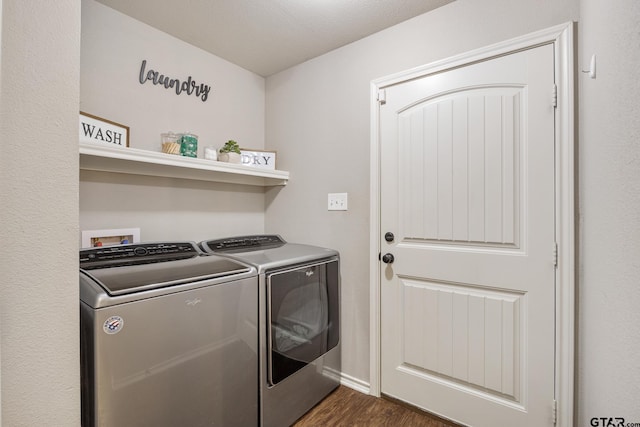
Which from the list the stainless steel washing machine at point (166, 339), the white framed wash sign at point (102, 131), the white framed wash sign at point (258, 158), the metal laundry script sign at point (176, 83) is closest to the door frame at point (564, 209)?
the stainless steel washing machine at point (166, 339)

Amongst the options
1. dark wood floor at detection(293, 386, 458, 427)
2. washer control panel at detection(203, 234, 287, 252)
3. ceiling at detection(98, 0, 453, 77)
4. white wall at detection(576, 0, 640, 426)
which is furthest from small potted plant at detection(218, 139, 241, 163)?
white wall at detection(576, 0, 640, 426)

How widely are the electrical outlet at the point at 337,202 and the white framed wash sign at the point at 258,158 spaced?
0.61 meters

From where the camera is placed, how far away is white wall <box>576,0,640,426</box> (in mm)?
615

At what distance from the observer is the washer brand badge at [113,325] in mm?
1021

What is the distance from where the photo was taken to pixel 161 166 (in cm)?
171

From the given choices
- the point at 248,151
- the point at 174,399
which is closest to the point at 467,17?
the point at 248,151

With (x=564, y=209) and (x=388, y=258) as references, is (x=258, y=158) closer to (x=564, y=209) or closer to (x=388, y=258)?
(x=388, y=258)

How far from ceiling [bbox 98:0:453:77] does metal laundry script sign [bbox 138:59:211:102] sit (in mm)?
269

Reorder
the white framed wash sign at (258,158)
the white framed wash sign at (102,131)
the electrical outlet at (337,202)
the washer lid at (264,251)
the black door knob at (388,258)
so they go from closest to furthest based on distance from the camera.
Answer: the white framed wash sign at (102,131), the washer lid at (264,251), the black door knob at (388,258), the electrical outlet at (337,202), the white framed wash sign at (258,158)

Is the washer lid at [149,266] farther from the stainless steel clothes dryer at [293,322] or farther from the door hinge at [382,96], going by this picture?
the door hinge at [382,96]

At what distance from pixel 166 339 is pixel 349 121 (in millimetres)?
1641

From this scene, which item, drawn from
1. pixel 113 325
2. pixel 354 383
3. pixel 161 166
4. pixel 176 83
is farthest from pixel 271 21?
pixel 354 383

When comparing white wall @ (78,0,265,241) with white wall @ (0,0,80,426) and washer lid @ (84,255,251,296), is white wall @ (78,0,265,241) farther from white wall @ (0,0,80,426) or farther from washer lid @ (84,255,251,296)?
white wall @ (0,0,80,426)

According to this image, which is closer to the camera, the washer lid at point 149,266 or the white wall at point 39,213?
the white wall at point 39,213
